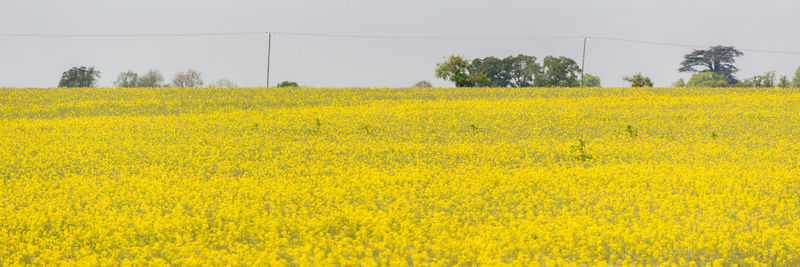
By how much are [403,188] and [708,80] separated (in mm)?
89722

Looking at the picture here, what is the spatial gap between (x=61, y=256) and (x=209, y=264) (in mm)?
2342

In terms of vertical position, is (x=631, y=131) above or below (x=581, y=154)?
above

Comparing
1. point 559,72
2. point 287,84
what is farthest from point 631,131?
point 559,72

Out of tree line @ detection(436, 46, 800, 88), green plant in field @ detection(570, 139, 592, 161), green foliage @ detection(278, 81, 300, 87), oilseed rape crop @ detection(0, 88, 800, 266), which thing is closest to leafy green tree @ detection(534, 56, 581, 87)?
tree line @ detection(436, 46, 800, 88)

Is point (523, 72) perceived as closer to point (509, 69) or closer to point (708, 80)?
point (509, 69)

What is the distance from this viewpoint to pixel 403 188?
52.4 feet

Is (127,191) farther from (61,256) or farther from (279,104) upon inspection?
(279,104)

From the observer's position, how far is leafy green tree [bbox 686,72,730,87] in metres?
95.3

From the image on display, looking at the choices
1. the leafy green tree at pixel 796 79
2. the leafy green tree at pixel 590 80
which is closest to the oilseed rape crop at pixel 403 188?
the leafy green tree at pixel 590 80

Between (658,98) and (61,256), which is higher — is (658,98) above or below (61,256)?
above

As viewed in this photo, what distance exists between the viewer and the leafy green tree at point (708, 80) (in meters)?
95.3

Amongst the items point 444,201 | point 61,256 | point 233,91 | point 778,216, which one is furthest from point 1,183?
point 233,91

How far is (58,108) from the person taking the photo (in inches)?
1519

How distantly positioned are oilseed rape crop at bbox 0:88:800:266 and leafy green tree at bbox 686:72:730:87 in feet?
210
